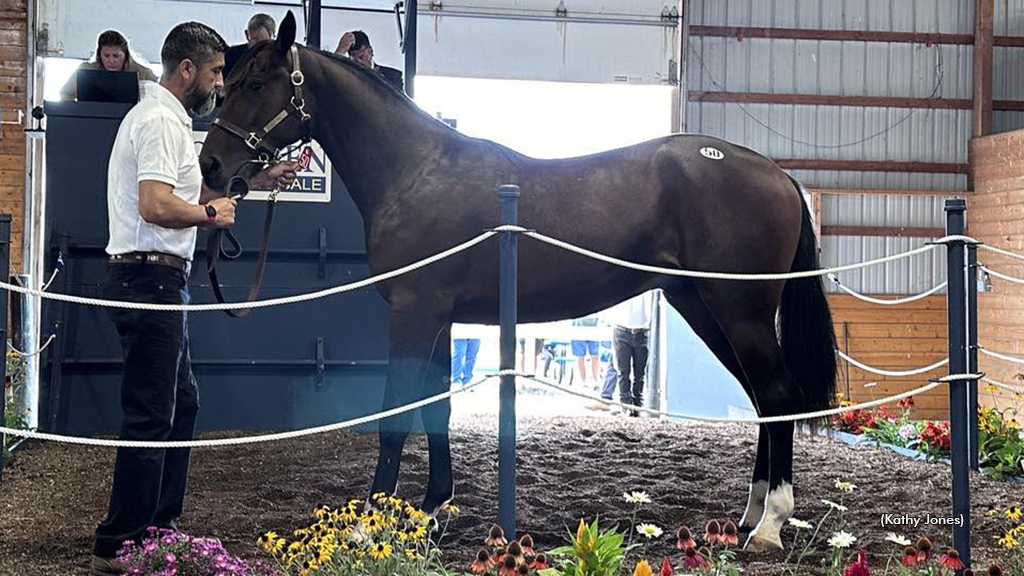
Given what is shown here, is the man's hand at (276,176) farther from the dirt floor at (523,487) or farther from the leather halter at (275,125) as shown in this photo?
the dirt floor at (523,487)

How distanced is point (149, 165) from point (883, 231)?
10.4 m

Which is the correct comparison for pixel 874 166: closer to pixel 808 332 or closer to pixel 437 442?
pixel 808 332

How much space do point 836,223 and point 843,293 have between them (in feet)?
2.69

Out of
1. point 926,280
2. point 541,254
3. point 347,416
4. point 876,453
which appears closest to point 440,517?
point 541,254

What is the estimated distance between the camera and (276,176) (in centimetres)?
373

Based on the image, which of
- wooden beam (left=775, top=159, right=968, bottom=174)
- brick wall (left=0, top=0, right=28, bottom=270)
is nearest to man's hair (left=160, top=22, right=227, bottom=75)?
brick wall (left=0, top=0, right=28, bottom=270)

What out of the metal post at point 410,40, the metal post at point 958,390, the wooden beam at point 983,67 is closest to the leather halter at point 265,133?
the metal post at point 958,390

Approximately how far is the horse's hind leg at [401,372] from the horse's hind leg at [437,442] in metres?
0.21

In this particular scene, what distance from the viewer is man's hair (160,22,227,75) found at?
3281 mm

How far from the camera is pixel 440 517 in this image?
3977 mm

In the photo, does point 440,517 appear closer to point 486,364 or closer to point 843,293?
point 843,293

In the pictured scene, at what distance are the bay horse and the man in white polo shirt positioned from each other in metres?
0.39

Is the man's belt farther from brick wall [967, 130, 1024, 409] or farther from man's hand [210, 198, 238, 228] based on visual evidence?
brick wall [967, 130, 1024, 409]

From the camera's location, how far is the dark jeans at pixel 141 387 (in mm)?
3156
